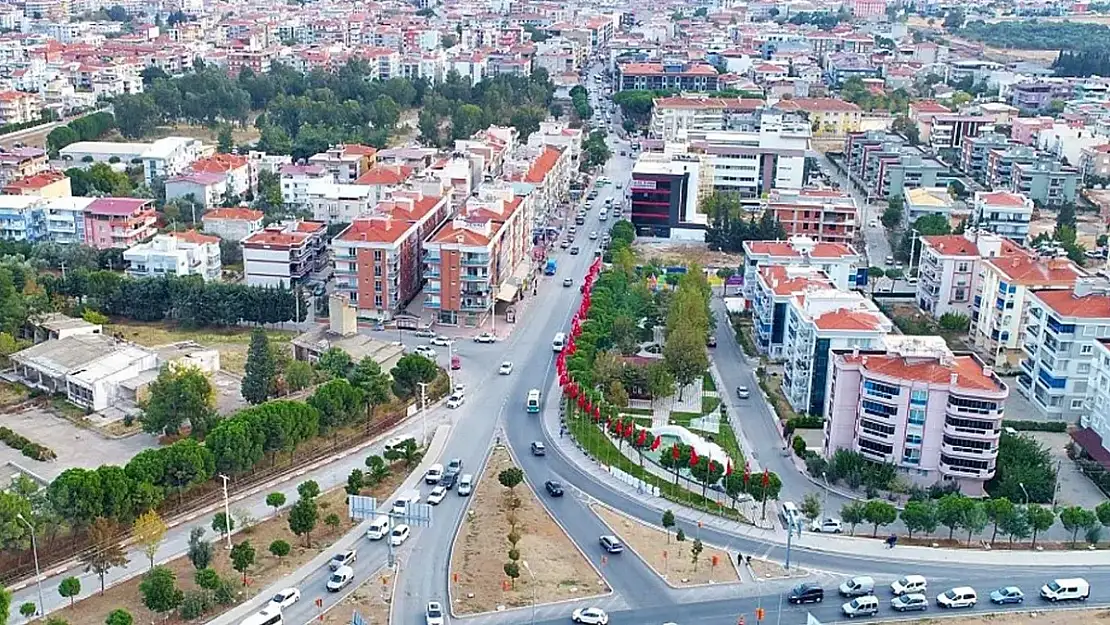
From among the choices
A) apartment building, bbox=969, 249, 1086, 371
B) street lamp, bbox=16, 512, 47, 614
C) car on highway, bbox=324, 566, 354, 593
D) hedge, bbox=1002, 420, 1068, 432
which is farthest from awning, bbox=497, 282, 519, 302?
street lamp, bbox=16, 512, 47, 614

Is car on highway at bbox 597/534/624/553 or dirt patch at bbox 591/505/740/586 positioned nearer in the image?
dirt patch at bbox 591/505/740/586

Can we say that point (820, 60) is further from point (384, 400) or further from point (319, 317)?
point (384, 400)

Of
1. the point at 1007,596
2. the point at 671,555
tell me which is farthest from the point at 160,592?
the point at 1007,596

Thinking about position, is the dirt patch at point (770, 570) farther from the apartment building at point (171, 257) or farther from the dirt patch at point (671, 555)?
the apartment building at point (171, 257)

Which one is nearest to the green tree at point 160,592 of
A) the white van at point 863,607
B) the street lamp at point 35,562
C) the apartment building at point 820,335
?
the street lamp at point 35,562

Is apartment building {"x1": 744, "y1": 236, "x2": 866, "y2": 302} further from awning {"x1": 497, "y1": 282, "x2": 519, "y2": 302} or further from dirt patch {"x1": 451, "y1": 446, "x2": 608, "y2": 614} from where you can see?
dirt patch {"x1": 451, "y1": 446, "x2": 608, "y2": 614}
